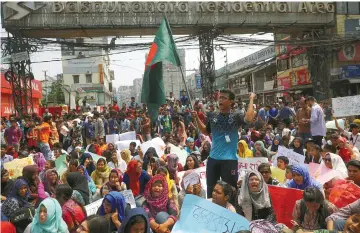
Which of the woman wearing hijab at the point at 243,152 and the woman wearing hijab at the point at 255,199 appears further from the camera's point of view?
the woman wearing hijab at the point at 243,152

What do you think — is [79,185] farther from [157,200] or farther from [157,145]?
[157,145]

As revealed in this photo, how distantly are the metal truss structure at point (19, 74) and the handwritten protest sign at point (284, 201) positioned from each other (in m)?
12.7

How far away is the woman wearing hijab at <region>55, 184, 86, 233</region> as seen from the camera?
3.75 m

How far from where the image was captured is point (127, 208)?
4.07 m

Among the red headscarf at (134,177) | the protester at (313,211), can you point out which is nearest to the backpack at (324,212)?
the protester at (313,211)

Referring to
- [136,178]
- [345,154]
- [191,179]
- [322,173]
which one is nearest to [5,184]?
[136,178]

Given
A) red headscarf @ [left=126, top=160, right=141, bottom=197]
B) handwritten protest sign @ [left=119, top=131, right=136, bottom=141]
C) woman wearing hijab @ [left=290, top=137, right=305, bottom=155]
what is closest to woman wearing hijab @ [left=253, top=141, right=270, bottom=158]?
woman wearing hijab @ [left=290, top=137, right=305, bottom=155]

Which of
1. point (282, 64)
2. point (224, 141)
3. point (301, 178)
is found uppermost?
point (282, 64)

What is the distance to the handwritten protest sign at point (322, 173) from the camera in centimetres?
486

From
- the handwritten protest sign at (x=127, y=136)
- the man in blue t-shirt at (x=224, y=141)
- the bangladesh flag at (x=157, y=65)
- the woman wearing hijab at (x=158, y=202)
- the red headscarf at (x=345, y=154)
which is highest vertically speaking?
the bangladesh flag at (x=157, y=65)

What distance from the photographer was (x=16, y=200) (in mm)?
4152

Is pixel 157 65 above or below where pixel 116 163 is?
above

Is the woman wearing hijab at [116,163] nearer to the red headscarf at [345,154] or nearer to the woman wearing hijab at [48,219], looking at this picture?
the woman wearing hijab at [48,219]

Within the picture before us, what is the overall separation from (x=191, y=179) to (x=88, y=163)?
2345 mm
